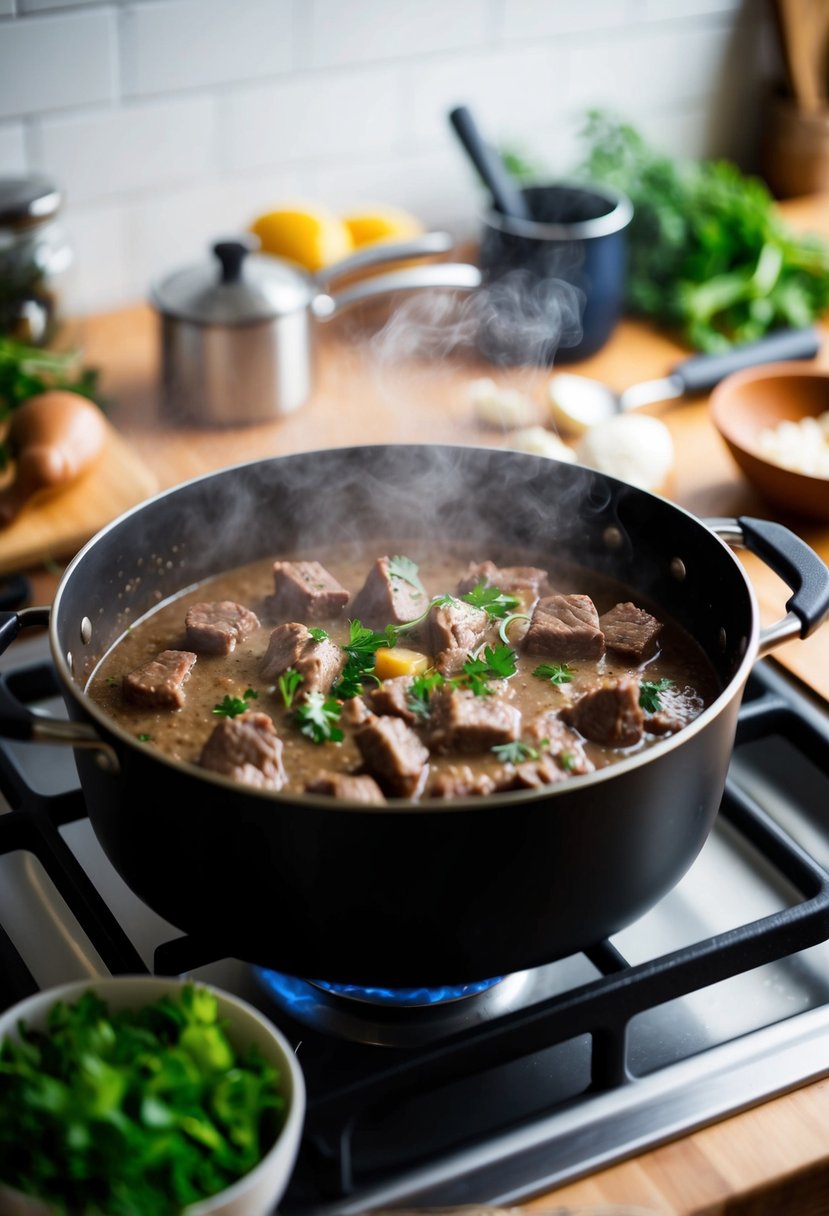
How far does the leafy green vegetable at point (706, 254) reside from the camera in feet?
8.45

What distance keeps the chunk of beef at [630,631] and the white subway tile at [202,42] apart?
57.1 inches

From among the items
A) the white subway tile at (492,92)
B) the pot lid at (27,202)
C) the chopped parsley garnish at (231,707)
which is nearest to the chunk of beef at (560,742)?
the chopped parsley garnish at (231,707)

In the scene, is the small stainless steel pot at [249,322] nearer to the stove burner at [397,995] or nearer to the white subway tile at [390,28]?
the white subway tile at [390,28]

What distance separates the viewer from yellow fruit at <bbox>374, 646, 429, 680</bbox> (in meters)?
1.47

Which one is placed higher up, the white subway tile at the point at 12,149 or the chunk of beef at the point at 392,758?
the white subway tile at the point at 12,149

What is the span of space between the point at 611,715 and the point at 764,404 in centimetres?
107

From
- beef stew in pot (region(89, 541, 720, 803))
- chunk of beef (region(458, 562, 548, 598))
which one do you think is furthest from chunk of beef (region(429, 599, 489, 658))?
chunk of beef (region(458, 562, 548, 598))

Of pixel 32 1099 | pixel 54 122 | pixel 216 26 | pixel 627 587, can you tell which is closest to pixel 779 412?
pixel 627 587

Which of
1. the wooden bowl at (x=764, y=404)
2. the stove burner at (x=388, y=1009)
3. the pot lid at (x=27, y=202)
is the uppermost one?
the pot lid at (x=27, y=202)

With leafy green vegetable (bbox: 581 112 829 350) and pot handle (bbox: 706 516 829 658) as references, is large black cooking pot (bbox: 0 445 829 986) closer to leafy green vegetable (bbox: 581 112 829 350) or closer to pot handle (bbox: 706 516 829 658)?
pot handle (bbox: 706 516 829 658)

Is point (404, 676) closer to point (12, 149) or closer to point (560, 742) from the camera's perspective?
point (560, 742)

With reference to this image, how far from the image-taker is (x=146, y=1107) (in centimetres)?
92

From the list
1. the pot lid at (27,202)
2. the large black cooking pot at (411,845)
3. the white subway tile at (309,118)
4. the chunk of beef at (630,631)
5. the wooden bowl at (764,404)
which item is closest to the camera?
the large black cooking pot at (411,845)

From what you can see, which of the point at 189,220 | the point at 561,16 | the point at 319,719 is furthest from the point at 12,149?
the point at 319,719
